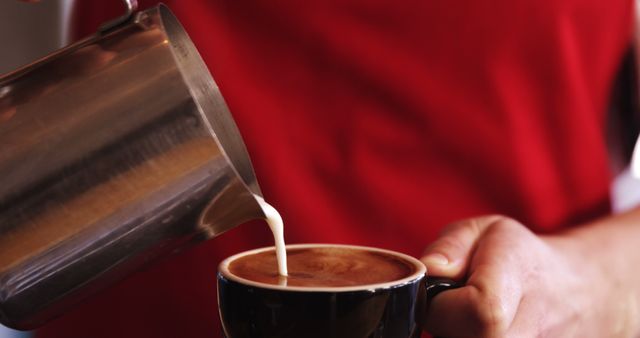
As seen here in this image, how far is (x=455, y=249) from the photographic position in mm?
636

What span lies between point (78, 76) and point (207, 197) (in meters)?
0.13

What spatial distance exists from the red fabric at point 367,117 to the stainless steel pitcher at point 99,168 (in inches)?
12.1

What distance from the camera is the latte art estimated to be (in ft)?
1.86

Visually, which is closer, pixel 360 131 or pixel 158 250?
pixel 158 250

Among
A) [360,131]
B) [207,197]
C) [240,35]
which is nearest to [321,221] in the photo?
[360,131]

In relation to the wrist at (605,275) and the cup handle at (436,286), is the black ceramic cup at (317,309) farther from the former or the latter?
the wrist at (605,275)

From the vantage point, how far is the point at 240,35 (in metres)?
0.83

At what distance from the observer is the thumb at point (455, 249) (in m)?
0.61

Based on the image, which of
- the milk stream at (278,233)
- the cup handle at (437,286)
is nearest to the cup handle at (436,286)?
the cup handle at (437,286)

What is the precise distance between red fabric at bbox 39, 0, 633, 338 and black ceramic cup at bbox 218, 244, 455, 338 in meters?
0.30

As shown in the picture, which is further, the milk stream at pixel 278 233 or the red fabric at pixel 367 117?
the red fabric at pixel 367 117

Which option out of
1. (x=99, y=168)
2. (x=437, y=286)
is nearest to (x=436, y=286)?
(x=437, y=286)

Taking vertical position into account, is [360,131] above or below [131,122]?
below

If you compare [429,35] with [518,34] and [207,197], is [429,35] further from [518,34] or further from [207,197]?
[207,197]
